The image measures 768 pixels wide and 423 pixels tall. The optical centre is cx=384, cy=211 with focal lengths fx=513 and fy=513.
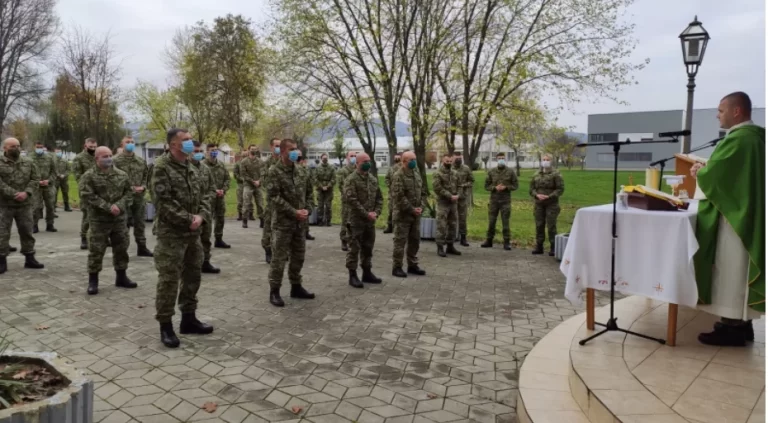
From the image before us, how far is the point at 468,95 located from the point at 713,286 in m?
11.9

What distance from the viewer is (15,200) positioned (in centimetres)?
810

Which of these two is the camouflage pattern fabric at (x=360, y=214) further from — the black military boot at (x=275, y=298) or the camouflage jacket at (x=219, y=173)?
the camouflage jacket at (x=219, y=173)

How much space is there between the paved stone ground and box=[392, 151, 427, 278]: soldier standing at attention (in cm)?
35

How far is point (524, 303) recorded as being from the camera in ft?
21.9

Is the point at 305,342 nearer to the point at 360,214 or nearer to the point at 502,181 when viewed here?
the point at 360,214

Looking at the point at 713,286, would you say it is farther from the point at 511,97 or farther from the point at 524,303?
the point at 511,97

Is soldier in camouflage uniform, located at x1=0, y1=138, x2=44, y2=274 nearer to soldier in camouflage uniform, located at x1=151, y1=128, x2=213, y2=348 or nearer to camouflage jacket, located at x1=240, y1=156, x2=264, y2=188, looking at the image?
soldier in camouflage uniform, located at x1=151, y1=128, x2=213, y2=348

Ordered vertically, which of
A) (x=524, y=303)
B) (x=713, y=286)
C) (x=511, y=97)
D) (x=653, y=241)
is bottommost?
(x=524, y=303)

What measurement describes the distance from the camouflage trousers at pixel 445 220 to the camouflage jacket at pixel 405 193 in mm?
1703

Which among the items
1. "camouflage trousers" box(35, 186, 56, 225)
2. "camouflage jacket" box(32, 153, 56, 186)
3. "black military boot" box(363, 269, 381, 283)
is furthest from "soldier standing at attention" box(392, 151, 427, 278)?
"camouflage jacket" box(32, 153, 56, 186)

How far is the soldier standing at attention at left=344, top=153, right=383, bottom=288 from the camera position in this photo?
7.43 metres

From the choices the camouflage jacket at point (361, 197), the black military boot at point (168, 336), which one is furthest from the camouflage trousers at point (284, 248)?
the black military boot at point (168, 336)

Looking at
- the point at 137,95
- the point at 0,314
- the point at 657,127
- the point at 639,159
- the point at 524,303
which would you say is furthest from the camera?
the point at 639,159

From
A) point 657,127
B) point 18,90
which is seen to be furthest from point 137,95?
point 657,127
